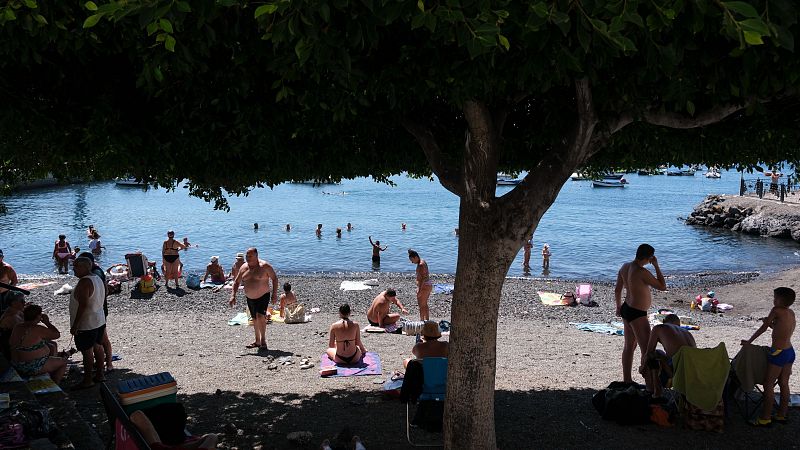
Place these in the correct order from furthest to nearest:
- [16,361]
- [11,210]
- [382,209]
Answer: [382,209], [11,210], [16,361]

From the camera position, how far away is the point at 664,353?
708 cm

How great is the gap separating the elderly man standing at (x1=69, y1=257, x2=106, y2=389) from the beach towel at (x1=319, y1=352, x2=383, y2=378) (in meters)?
3.06

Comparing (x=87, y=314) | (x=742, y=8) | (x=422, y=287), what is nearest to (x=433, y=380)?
(x=87, y=314)

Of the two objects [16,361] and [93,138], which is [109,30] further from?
[16,361]

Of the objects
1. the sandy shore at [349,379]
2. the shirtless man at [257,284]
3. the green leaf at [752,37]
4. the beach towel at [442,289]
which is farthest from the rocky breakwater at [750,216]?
the green leaf at [752,37]

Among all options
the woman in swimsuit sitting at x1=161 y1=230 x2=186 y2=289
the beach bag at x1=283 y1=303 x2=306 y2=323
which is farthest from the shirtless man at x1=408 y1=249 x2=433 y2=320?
the woman in swimsuit sitting at x1=161 y1=230 x2=186 y2=289

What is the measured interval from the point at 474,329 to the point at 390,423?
2057mm

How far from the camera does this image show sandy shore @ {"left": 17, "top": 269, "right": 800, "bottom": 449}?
641 cm

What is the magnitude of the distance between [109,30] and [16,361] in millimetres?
4933

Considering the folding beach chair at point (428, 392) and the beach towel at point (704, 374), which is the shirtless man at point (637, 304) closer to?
the beach towel at point (704, 374)

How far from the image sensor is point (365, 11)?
3.45m

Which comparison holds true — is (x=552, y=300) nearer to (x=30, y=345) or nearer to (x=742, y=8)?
(x=30, y=345)

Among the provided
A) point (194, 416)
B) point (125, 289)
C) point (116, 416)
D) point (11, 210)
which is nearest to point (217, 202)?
point (194, 416)

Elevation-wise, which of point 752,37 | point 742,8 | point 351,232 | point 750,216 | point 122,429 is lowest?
point 351,232
